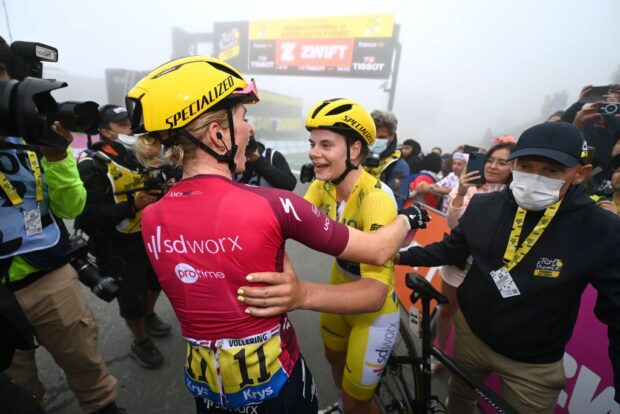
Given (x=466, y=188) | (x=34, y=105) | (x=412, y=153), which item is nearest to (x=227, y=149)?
(x=34, y=105)

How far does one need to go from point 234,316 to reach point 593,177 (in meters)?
4.29

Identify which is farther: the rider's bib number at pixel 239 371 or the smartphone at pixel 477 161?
the smartphone at pixel 477 161

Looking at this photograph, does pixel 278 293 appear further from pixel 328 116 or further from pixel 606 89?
pixel 606 89

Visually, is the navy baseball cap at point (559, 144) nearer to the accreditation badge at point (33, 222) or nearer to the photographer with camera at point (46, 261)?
the photographer with camera at point (46, 261)

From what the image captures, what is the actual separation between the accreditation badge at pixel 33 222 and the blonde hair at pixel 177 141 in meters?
1.26

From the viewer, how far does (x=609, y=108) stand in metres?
3.24

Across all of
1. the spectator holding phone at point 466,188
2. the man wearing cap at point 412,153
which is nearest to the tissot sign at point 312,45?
the man wearing cap at point 412,153

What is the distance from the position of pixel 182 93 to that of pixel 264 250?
2.42ft

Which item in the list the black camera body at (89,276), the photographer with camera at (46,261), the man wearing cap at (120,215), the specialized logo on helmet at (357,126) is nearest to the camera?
the photographer with camera at (46,261)

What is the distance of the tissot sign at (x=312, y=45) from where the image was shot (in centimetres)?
1827

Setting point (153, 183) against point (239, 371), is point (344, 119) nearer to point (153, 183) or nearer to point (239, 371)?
point (239, 371)

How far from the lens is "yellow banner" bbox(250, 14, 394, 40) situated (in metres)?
18.0

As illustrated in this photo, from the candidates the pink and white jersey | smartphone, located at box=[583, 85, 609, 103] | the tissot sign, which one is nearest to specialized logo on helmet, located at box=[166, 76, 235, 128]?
the pink and white jersey

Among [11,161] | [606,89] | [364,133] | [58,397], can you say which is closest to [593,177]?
[606,89]
